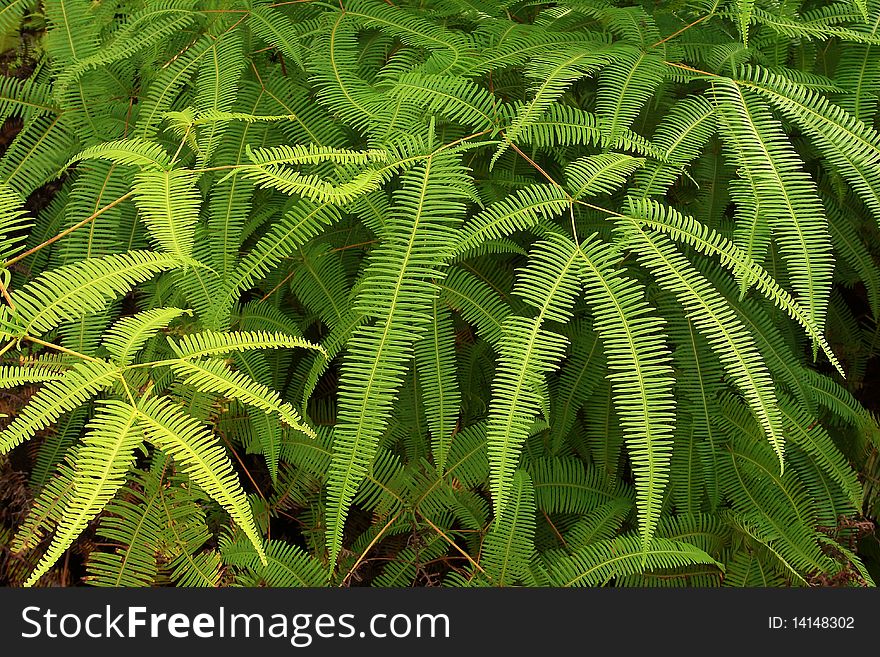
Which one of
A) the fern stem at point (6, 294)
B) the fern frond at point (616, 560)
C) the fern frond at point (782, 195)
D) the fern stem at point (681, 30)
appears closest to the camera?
the fern stem at point (6, 294)

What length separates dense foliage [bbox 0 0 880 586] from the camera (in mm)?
1272

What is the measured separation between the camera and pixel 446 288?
1.54 meters

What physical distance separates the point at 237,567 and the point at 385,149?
103 centimetres

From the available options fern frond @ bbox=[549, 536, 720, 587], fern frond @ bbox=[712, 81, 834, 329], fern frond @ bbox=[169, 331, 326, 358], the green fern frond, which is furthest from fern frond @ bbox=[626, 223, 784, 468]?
the green fern frond

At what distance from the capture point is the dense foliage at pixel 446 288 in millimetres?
1272

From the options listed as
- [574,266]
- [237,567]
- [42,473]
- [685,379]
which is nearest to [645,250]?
[574,266]

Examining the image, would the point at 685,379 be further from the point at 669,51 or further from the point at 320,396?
the point at 320,396

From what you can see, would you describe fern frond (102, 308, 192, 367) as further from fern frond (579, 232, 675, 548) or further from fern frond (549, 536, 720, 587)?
fern frond (549, 536, 720, 587)

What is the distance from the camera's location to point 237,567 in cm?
166

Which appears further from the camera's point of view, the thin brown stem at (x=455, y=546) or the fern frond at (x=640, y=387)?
the thin brown stem at (x=455, y=546)

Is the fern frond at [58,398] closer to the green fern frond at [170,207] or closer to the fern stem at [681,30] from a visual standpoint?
the green fern frond at [170,207]

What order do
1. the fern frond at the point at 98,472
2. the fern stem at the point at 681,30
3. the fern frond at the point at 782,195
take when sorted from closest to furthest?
1. the fern frond at the point at 98,472
2. the fern frond at the point at 782,195
3. the fern stem at the point at 681,30

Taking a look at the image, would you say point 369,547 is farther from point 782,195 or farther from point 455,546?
point 782,195

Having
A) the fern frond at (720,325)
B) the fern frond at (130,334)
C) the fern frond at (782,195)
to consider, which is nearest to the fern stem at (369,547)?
the fern frond at (130,334)
